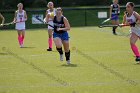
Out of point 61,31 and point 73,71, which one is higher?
point 61,31

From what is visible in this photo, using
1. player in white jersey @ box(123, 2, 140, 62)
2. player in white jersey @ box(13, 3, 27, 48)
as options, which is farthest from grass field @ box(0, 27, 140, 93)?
player in white jersey @ box(13, 3, 27, 48)

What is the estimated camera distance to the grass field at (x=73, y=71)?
12531mm

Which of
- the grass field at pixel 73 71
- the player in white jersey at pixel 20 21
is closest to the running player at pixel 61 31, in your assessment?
the grass field at pixel 73 71

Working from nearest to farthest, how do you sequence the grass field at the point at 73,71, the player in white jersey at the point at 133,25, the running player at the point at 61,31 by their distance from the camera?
the grass field at the point at 73,71 < the running player at the point at 61,31 < the player in white jersey at the point at 133,25

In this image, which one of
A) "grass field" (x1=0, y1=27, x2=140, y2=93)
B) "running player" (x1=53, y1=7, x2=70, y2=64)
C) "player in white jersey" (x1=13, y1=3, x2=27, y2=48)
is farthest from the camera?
"player in white jersey" (x1=13, y1=3, x2=27, y2=48)

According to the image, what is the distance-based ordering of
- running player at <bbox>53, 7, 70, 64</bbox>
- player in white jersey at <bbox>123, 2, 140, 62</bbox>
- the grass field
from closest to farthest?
the grass field
running player at <bbox>53, 7, 70, 64</bbox>
player in white jersey at <bbox>123, 2, 140, 62</bbox>

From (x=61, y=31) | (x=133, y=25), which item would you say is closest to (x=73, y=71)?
(x=61, y=31)

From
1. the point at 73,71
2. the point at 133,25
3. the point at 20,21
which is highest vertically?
the point at 133,25

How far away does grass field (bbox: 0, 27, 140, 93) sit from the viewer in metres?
12.5

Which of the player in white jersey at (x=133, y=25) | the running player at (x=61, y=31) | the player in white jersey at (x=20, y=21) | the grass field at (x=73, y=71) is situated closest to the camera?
the grass field at (x=73, y=71)

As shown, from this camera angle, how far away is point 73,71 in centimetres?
1525

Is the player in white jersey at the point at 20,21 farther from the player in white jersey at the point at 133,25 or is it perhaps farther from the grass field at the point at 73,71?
the player in white jersey at the point at 133,25

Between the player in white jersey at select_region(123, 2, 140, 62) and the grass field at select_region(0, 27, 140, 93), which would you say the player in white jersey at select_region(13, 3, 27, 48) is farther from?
the player in white jersey at select_region(123, 2, 140, 62)

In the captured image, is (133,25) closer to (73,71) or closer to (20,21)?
(73,71)
